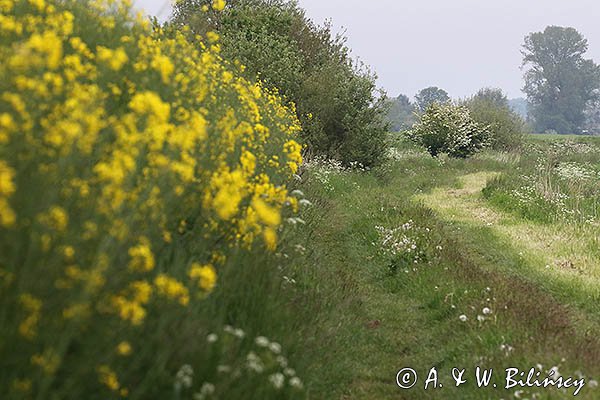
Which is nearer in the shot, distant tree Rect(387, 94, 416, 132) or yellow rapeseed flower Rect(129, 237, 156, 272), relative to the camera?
yellow rapeseed flower Rect(129, 237, 156, 272)

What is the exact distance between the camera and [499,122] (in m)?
40.8

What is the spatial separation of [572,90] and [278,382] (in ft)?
394

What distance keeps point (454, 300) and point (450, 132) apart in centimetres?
2698

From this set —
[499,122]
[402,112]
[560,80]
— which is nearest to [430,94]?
[402,112]

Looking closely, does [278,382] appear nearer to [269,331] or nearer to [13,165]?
[269,331]

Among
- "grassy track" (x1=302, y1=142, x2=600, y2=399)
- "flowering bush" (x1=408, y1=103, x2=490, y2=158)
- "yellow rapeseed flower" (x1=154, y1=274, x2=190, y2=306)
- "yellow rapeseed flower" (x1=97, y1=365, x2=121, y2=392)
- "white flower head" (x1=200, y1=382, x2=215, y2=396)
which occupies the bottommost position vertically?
"grassy track" (x1=302, y1=142, x2=600, y2=399)

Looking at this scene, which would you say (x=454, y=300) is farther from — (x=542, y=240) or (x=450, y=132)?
(x=450, y=132)

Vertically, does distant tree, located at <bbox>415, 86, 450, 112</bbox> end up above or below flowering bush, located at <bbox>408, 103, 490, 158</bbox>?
above

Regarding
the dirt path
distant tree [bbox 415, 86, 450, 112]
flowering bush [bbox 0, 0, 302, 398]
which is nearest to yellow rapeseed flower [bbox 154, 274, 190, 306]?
flowering bush [bbox 0, 0, 302, 398]

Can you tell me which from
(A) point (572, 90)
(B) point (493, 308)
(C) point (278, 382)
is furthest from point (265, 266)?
(A) point (572, 90)

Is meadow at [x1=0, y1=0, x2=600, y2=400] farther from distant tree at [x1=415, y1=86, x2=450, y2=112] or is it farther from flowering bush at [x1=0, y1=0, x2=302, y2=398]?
distant tree at [x1=415, y1=86, x2=450, y2=112]

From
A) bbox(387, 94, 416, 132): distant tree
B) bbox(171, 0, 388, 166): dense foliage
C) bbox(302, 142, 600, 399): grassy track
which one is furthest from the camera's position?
bbox(387, 94, 416, 132): distant tree

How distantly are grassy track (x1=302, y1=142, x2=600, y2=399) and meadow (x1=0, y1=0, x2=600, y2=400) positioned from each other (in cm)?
4

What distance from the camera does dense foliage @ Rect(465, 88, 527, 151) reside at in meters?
39.8
